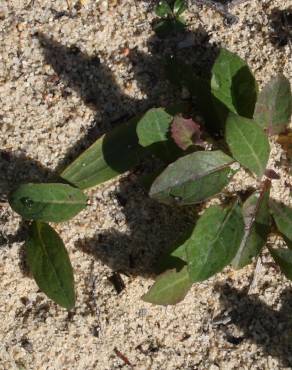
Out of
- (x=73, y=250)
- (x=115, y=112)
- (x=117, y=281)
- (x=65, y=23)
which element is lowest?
(x=117, y=281)

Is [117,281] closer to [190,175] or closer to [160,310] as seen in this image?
[160,310]

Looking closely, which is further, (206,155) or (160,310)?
(160,310)

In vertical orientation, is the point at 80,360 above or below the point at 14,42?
below

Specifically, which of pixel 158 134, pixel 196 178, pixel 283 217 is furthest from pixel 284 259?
pixel 158 134

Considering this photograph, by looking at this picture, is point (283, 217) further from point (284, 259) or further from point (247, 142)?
point (247, 142)

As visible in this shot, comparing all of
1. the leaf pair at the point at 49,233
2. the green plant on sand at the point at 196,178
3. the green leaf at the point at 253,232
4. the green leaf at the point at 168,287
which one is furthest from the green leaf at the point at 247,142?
the leaf pair at the point at 49,233

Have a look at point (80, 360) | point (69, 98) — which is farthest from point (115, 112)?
point (80, 360)
